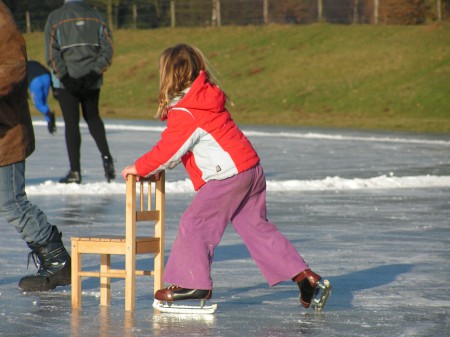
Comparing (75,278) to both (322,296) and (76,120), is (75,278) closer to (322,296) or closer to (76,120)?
(322,296)

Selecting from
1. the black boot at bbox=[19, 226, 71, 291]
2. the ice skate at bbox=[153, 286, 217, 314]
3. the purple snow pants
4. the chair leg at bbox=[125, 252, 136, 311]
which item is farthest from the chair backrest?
the black boot at bbox=[19, 226, 71, 291]

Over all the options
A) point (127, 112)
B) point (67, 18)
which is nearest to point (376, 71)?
point (127, 112)

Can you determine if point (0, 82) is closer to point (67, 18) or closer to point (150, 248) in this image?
point (150, 248)

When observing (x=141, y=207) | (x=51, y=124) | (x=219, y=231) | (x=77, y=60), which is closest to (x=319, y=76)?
(x=51, y=124)

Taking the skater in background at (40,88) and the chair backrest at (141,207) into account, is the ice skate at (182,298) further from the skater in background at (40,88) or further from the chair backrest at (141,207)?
the skater in background at (40,88)

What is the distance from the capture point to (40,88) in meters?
23.5

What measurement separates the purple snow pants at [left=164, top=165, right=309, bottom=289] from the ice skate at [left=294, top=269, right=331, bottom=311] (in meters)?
0.06

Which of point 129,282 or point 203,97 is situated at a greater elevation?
point 203,97

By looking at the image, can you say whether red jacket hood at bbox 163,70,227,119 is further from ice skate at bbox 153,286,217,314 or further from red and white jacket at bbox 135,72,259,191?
ice skate at bbox 153,286,217,314

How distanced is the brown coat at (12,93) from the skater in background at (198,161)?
0.78 meters

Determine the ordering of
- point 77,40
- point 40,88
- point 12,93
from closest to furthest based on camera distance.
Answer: point 12,93 → point 77,40 → point 40,88

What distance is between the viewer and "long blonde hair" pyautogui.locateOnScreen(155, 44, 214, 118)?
5812 millimetres

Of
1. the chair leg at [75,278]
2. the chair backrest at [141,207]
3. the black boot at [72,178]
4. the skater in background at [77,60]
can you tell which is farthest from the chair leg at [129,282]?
the black boot at [72,178]

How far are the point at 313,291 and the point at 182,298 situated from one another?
25.2 inches
